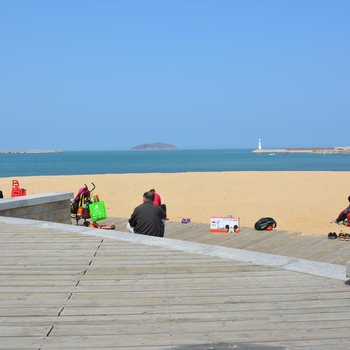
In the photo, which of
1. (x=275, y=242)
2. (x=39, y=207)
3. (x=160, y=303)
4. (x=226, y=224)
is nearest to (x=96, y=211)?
(x=39, y=207)

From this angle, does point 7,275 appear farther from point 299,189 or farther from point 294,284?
point 299,189

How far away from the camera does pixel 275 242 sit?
895cm

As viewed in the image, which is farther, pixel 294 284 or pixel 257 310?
pixel 294 284

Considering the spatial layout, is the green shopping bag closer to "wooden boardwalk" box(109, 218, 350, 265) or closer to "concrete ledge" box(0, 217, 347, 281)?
"wooden boardwalk" box(109, 218, 350, 265)

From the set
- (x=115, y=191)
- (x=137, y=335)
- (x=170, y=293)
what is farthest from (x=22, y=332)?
(x=115, y=191)

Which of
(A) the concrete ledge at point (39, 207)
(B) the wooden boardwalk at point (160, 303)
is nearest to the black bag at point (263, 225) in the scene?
(A) the concrete ledge at point (39, 207)

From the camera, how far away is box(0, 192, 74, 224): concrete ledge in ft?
31.2

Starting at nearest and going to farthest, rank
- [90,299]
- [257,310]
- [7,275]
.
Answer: [257,310] → [90,299] → [7,275]

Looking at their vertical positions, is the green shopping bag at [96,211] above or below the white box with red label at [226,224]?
above

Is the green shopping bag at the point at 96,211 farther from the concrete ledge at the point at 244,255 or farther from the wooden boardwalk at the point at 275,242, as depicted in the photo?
the concrete ledge at the point at 244,255

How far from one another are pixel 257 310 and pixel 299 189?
24.1 metres

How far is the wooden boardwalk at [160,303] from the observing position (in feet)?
10.2

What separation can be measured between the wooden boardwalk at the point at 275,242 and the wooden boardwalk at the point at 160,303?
3.23 metres

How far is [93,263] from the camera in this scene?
507 centimetres
